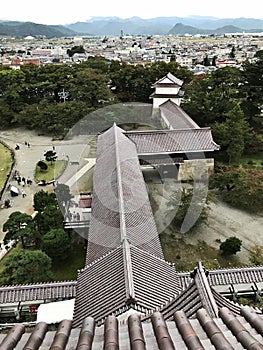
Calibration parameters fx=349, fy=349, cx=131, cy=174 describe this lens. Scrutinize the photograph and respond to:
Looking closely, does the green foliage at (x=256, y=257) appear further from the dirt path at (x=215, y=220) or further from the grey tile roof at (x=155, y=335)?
the grey tile roof at (x=155, y=335)

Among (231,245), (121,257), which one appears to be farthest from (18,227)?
(231,245)

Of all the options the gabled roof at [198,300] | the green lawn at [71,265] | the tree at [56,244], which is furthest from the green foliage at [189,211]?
the gabled roof at [198,300]

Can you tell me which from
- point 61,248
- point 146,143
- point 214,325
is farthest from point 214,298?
point 146,143

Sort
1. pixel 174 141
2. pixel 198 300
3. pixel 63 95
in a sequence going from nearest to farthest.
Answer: pixel 198 300, pixel 174 141, pixel 63 95

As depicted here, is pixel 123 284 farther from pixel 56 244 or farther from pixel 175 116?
pixel 175 116

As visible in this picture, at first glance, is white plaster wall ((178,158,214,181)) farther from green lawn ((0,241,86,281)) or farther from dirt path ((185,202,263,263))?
green lawn ((0,241,86,281))

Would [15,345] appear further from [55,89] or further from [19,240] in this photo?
[55,89]

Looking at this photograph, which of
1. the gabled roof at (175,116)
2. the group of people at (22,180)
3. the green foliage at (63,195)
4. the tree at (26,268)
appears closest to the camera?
the tree at (26,268)

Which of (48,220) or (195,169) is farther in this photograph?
(195,169)
